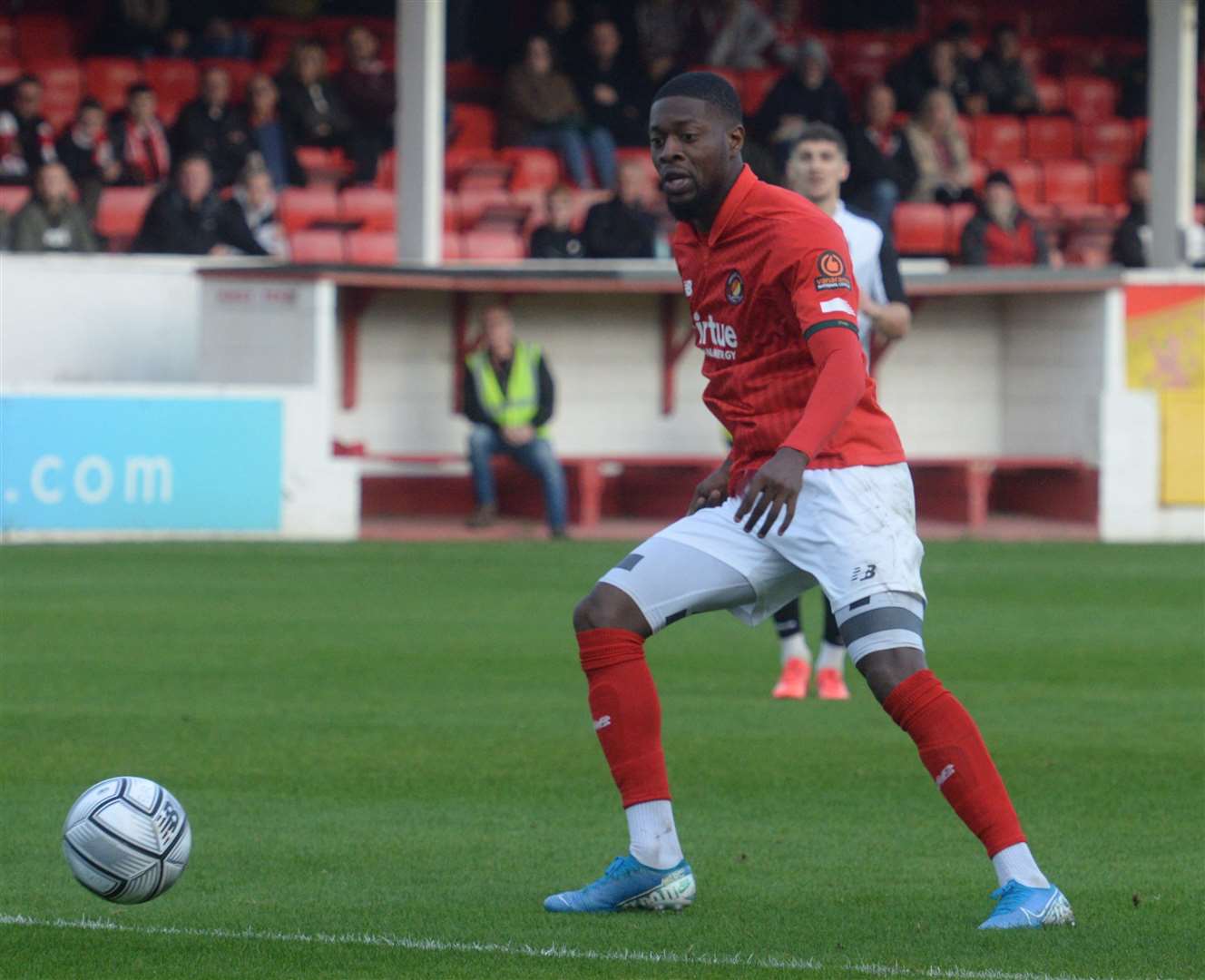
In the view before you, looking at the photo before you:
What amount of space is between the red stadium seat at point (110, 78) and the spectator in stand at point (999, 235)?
787cm

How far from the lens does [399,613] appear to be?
39.6 ft

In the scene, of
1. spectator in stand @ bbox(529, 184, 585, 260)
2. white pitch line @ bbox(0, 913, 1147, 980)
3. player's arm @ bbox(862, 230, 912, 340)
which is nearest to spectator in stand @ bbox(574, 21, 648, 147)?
spectator in stand @ bbox(529, 184, 585, 260)

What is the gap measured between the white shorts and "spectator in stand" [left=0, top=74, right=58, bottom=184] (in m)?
15.3

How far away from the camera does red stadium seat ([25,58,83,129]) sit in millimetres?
21141

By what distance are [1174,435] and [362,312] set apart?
6703mm

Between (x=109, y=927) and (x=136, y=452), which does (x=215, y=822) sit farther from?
(x=136, y=452)

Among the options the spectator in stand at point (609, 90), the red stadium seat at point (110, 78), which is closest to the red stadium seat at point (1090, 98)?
the spectator in stand at point (609, 90)

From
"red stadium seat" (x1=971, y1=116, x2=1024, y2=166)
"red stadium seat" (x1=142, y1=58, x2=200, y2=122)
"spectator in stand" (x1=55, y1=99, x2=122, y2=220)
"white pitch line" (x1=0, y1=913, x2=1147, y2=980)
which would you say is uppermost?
"red stadium seat" (x1=142, y1=58, x2=200, y2=122)

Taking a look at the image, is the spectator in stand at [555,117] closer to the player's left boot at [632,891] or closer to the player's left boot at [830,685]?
the player's left boot at [830,685]

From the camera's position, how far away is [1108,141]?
949 inches

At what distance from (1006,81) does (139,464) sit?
11490 millimetres

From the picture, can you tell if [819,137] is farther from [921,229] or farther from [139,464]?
[921,229]

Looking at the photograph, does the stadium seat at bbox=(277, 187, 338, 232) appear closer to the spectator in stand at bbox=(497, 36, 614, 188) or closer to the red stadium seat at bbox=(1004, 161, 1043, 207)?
the spectator in stand at bbox=(497, 36, 614, 188)

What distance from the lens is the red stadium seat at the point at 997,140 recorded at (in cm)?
2352
